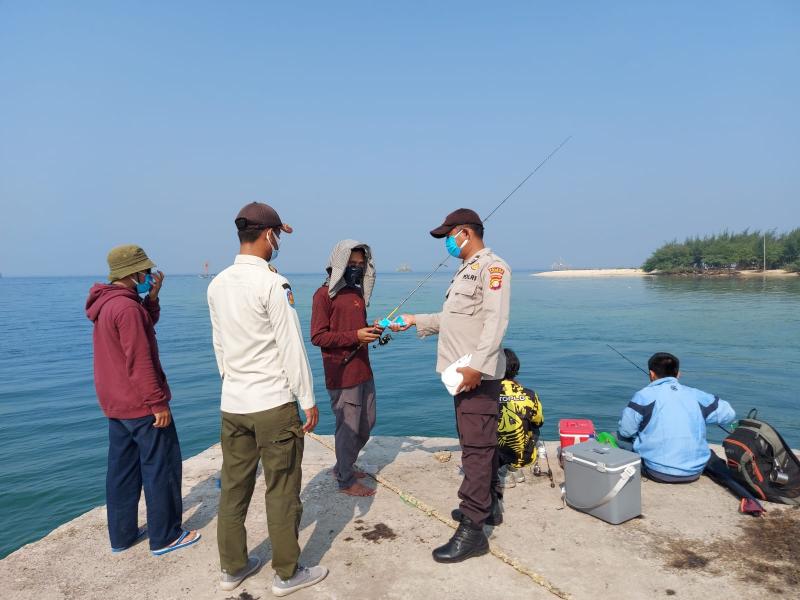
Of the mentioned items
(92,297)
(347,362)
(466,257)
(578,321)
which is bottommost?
(578,321)

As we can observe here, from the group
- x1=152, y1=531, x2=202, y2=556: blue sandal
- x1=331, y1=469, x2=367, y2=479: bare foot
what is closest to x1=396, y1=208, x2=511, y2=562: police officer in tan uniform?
x1=331, y1=469, x2=367, y2=479: bare foot

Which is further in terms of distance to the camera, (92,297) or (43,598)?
(92,297)

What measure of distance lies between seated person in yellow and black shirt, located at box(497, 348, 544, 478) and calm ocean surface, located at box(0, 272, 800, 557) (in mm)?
5488

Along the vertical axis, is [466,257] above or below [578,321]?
above

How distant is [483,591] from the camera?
10.5ft

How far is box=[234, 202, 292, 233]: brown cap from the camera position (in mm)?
3306

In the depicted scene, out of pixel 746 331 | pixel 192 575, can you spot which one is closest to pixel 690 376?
pixel 746 331

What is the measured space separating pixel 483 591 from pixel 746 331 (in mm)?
27370

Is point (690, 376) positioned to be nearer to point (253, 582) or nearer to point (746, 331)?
point (746, 331)

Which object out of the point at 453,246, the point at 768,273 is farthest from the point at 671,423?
the point at 768,273

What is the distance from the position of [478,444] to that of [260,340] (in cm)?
179

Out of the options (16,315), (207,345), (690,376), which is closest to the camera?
(690,376)

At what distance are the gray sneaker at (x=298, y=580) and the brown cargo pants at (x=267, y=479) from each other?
49 mm

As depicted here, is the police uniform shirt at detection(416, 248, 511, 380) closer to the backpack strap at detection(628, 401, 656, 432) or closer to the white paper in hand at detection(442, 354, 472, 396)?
the white paper in hand at detection(442, 354, 472, 396)
